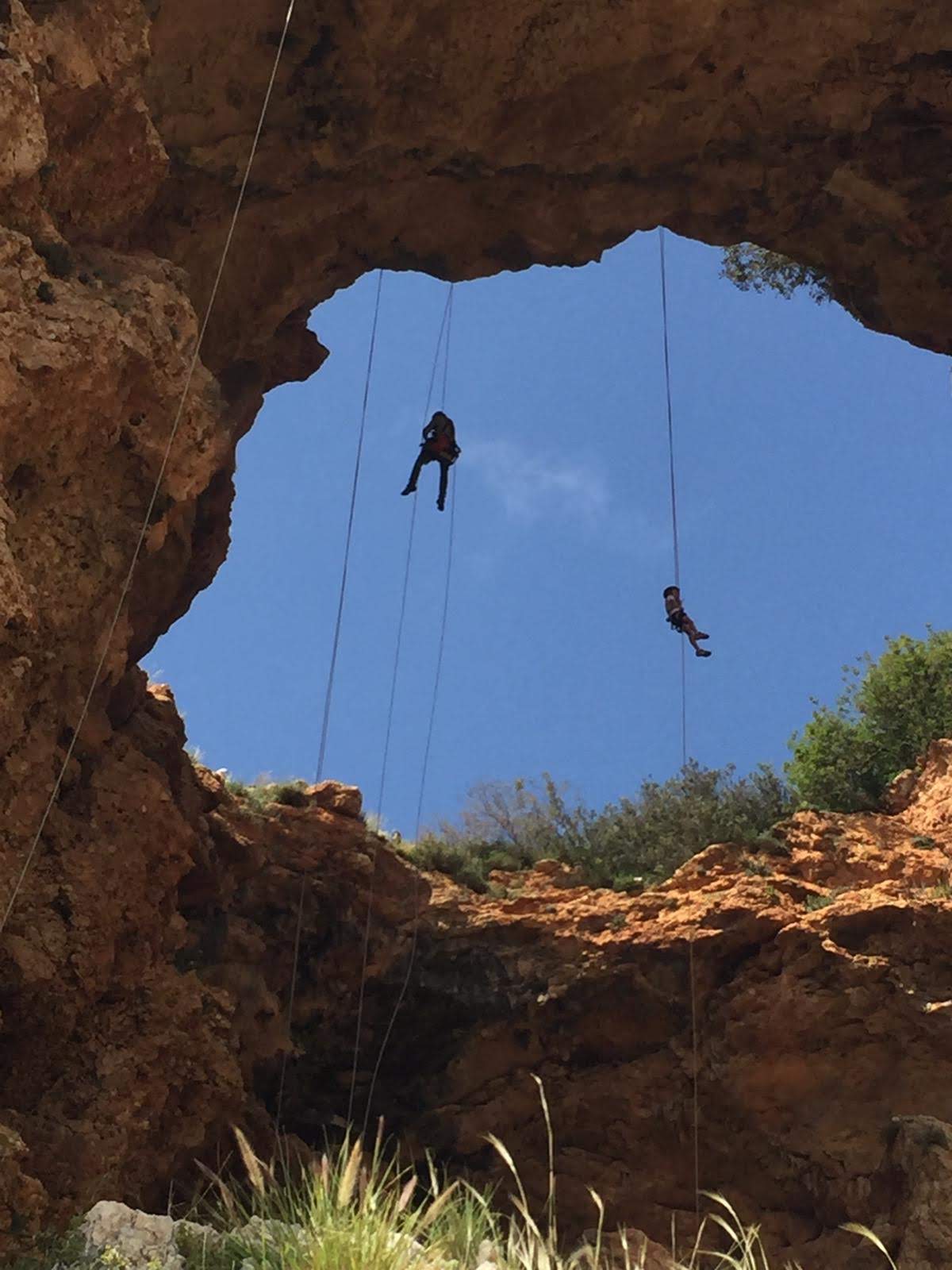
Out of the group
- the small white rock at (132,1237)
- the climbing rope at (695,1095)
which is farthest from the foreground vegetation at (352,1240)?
the climbing rope at (695,1095)

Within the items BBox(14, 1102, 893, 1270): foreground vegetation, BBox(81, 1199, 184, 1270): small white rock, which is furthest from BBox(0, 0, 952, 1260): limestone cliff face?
BBox(14, 1102, 893, 1270): foreground vegetation

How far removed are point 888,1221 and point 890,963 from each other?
94.8 inches

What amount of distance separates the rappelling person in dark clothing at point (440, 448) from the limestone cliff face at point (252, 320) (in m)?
2.36

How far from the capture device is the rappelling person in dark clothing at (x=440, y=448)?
1612cm

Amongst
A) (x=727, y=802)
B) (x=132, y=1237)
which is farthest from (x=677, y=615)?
(x=132, y=1237)

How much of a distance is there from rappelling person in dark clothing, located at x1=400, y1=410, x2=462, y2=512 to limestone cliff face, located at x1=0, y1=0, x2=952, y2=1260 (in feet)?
7.75

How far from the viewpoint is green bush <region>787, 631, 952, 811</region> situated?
18.3 meters

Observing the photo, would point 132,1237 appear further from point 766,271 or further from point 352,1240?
point 766,271

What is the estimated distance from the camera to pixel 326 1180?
5.91 meters

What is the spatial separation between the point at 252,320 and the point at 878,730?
12207 mm

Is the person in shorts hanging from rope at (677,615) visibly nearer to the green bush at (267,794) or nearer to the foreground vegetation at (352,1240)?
the green bush at (267,794)

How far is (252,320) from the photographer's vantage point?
1312 cm

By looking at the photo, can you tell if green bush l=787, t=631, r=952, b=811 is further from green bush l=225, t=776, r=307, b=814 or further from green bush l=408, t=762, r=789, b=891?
green bush l=225, t=776, r=307, b=814

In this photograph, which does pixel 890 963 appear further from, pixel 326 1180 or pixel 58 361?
pixel 58 361
